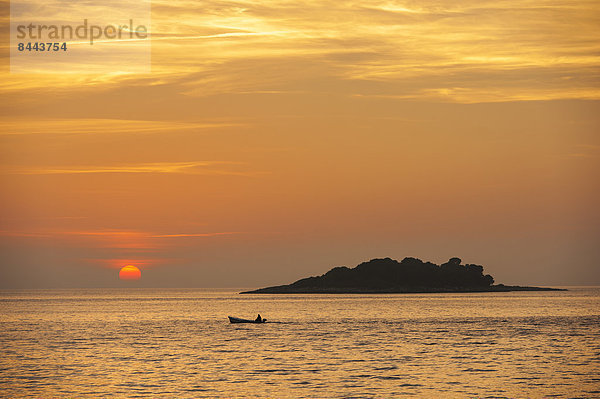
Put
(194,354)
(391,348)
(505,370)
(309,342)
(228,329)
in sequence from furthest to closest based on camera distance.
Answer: (228,329) → (309,342) → (391,348) → (194,354) → (505,370)

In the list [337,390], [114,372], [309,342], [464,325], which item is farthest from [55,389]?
[464,325]

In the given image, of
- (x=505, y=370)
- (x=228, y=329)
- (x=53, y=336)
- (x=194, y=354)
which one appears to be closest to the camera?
(x=505, y=370)

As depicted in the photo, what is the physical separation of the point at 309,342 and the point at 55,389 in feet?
140

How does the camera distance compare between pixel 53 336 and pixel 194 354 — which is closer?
pixel 194 354

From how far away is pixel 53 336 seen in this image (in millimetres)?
113812

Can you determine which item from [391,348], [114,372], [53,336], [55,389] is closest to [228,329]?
[53,336]

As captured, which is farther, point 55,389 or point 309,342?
point 309,342

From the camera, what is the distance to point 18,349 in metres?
92.5

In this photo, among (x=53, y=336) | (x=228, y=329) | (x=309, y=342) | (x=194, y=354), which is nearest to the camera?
(x=194, y=354)

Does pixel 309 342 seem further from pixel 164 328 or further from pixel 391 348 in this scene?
pixel 164 328

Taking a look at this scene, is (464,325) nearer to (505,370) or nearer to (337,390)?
(505,370)

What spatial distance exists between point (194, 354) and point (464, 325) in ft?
208

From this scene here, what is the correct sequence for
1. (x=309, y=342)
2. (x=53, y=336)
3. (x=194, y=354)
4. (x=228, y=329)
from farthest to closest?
(x=228, y=329), (x=53, y=336), (x=309, y=342), (x=194, y=354)

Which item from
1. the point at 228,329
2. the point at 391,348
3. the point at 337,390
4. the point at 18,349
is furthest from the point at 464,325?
the point at 337,390
